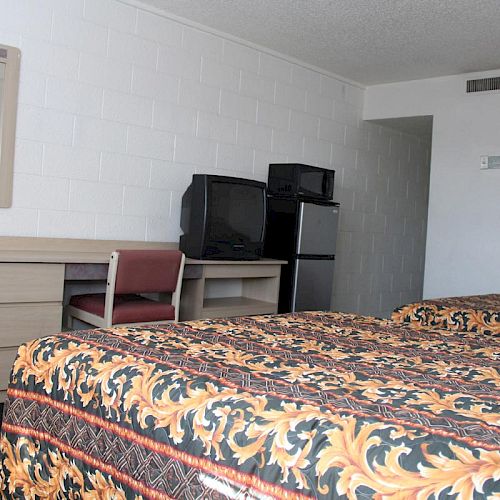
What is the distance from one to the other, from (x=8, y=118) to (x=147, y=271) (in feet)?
3.95

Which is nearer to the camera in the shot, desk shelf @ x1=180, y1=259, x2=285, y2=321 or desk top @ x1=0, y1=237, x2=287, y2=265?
desk top @ x1=0, y1=237, x2=287, y2=265

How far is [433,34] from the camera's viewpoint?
464 centimetres

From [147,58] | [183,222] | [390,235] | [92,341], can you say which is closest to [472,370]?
[92,341]

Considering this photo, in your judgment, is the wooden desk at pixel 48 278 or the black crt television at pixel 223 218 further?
the black crt television at pixel 223 218

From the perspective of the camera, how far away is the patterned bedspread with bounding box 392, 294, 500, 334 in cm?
331

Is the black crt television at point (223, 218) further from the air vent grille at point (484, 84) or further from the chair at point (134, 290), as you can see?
the air vent grille at point (484, 84)

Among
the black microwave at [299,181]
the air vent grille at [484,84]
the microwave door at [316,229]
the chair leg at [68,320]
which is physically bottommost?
the chair leg at [68,320]

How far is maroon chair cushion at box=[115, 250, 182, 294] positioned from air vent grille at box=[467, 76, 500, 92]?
130 inches

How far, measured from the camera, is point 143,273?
3.60 m

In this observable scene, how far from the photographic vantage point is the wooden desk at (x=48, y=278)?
329cm

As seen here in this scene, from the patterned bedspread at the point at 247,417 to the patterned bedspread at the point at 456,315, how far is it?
3.77ft

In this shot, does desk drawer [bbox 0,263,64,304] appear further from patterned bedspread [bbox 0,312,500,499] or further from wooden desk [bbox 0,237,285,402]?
patterned bedspread [bbox 0,312,500,499]

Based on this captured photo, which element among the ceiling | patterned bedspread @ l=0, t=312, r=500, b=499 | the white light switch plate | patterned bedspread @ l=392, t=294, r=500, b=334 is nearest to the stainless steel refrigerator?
the ceiling

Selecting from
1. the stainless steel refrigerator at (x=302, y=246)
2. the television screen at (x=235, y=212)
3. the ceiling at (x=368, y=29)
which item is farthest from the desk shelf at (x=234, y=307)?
the ceiling at (x=368, y=29)
